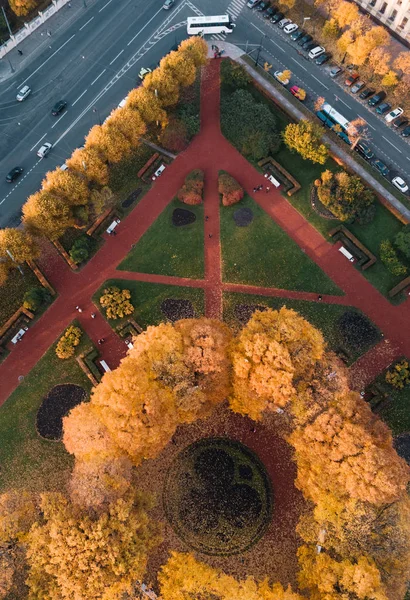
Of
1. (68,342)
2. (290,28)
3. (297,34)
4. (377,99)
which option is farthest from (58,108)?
(377,99)

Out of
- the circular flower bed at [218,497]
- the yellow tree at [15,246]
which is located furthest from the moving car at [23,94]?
the circular flower bed at [218,497]

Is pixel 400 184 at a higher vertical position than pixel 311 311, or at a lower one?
higher

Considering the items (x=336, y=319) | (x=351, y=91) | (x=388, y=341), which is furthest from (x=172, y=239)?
(x=351, y=91)

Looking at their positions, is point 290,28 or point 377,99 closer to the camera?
point 377,99

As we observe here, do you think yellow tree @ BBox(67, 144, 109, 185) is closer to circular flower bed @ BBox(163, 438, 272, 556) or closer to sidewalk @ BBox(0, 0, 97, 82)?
sidewalk @ BBox(0, 0, 97, 82)

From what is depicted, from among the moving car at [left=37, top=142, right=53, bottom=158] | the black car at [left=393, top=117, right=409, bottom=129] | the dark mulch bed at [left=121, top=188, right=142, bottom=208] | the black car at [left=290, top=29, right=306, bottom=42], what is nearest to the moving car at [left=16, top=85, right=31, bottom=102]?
the moving car at [left=37, top=142, right=53, bottom=158]

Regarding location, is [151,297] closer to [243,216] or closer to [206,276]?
[206,276]
